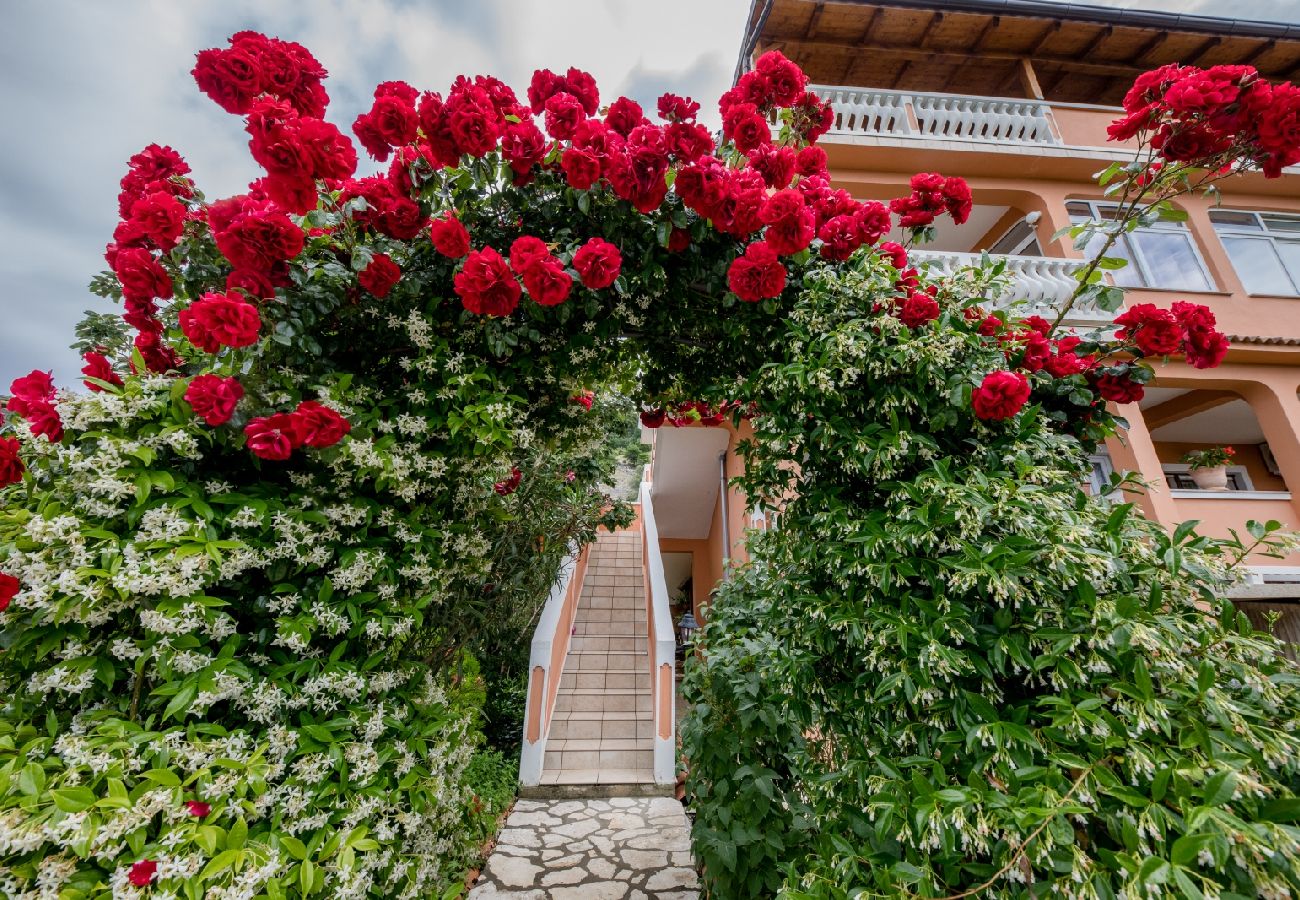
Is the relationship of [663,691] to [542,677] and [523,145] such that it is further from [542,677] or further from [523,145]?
[523,145]

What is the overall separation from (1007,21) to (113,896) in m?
10.5

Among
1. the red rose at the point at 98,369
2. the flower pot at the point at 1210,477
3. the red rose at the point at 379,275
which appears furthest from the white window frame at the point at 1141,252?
the red rose at the point at 98,369

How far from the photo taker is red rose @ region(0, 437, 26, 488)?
1271mm

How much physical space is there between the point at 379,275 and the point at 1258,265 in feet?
34.3

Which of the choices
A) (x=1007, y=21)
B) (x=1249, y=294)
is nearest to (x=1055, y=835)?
(x=1249, y=294)

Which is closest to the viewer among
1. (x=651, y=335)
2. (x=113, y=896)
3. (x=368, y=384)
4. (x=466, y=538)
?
(x=113, y=896)

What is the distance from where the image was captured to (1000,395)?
1.58 meters

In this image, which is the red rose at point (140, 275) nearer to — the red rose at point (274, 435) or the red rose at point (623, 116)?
the red rose at point (274, 435)

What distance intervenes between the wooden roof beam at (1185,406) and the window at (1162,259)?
5.04 feet

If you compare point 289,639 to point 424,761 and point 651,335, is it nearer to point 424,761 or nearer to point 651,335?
point 424,761

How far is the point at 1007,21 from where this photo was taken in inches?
266

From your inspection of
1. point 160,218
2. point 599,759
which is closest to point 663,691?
point 599,759

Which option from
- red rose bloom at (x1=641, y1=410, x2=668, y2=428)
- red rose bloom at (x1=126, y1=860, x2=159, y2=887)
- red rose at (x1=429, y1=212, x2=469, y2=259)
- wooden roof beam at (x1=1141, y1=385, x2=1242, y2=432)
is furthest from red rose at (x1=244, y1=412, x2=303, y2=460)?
wooden roof beam at (x1=1141, y1=385, x2=1242, y2=432)

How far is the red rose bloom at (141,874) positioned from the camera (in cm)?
103
